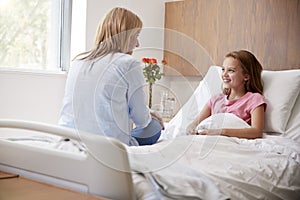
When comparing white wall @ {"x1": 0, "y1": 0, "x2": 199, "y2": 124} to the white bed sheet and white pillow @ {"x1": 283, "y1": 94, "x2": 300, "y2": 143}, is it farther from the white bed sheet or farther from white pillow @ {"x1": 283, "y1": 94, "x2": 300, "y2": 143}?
the white bed sheet

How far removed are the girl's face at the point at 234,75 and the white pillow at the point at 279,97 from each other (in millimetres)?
146

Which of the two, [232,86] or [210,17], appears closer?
[232,86]

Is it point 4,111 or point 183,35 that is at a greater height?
point 183,35

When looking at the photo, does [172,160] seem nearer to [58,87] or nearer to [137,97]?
[137,97]

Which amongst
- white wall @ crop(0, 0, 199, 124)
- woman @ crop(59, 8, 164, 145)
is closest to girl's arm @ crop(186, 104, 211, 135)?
white wall @ crop(0, 0, 199, 124)

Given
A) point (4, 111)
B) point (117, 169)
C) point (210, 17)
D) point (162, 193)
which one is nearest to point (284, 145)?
point (162, 193)

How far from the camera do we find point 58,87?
8.93ft

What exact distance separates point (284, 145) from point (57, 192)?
1061 millimetres

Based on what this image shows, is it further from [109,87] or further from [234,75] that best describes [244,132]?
[109,87]

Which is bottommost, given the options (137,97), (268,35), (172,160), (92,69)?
(172,160)

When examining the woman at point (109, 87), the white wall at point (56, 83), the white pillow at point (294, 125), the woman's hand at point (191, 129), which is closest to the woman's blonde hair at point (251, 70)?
the white pillow at point (294, 125)

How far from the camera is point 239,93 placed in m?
2.24

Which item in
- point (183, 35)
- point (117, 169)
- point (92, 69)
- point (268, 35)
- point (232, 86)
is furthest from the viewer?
point (183, 35)

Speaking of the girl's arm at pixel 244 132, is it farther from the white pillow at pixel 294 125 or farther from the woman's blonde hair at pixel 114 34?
the woman's blonde hair at pixel 114 34
